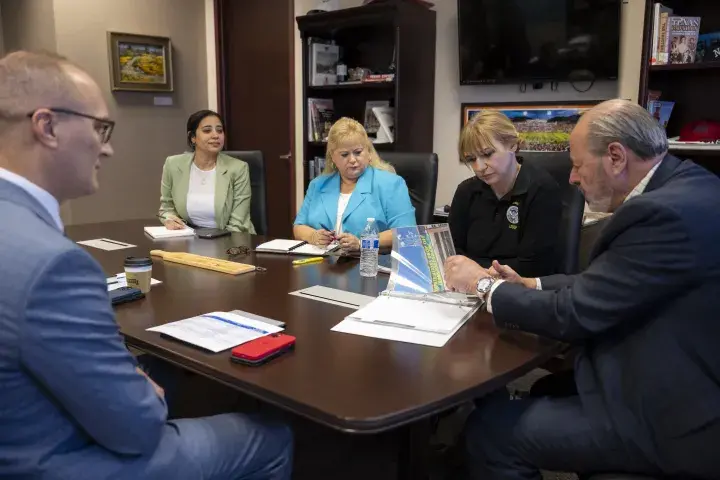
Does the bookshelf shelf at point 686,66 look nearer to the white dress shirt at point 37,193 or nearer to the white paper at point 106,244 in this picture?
the white paper at point 106,244

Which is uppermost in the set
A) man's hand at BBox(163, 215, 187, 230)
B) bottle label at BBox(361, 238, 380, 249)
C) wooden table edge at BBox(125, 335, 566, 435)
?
bottle label at BBox(361, 238, 380, 249)

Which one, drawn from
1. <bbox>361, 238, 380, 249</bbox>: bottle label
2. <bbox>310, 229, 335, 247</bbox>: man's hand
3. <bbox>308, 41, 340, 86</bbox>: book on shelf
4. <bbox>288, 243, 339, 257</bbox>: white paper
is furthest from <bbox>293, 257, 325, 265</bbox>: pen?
<bbox>308, 41, 340, 86</bbox>: book on shelf

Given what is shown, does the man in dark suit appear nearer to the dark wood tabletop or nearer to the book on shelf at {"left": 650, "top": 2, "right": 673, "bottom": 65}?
the dark wood tabletop

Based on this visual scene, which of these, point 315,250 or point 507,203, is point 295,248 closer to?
point 315,250

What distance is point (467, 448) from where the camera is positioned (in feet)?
4.69

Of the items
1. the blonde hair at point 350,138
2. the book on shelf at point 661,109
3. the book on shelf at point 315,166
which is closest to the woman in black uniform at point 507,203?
the blonde hair at point 350,138

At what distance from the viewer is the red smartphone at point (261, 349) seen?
4.09 ft

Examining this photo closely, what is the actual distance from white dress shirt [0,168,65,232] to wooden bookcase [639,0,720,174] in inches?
106

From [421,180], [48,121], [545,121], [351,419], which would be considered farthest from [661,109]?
[48,121]

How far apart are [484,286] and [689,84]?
7.31ft

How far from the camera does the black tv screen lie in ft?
10.7

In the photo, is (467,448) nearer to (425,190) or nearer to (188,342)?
(188,342)

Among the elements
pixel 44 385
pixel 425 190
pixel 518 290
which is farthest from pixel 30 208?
pixel 425 190

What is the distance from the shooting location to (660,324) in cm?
124
